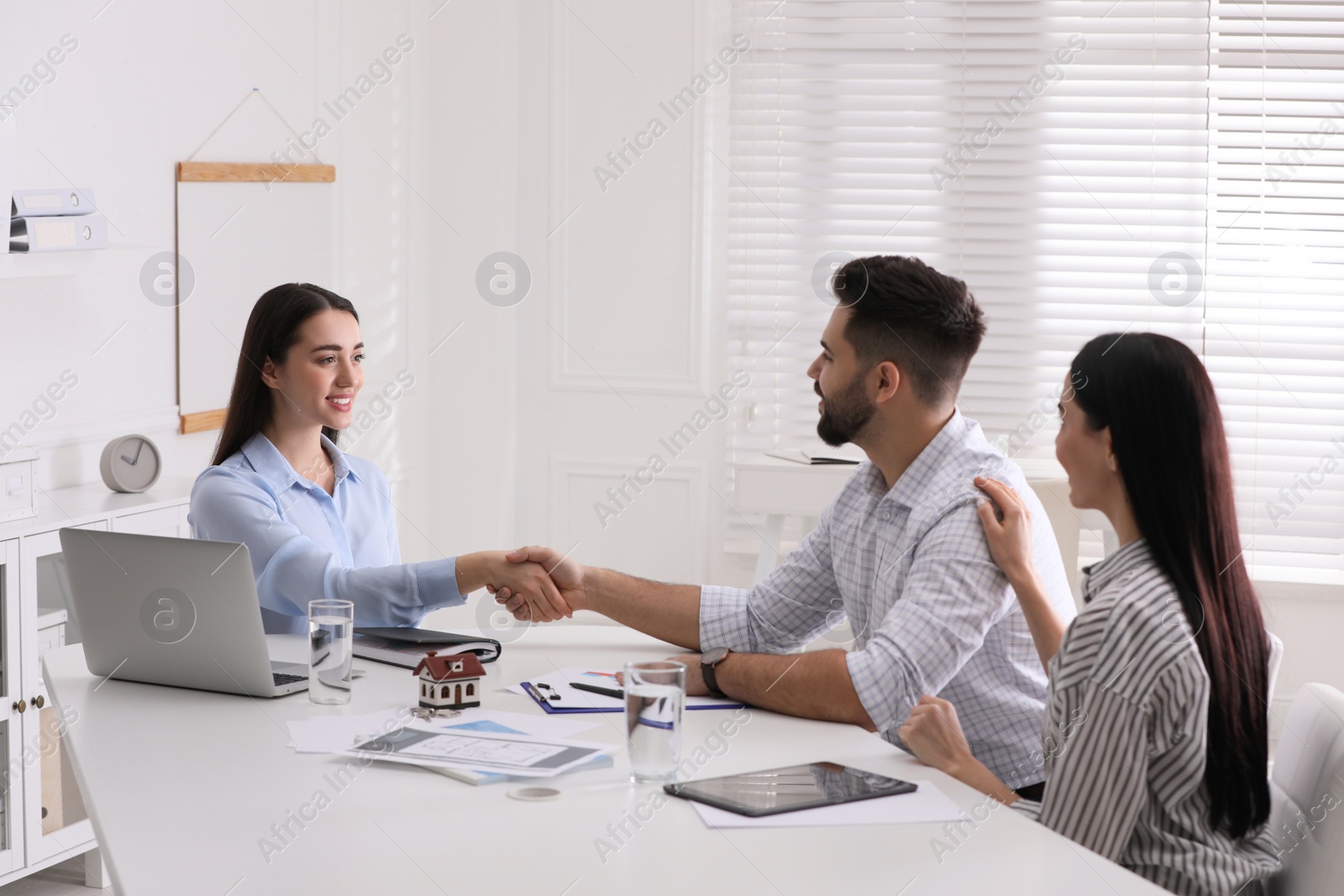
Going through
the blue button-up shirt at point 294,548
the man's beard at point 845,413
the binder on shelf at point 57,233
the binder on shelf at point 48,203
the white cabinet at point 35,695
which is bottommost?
the white cabinet at point 35,695

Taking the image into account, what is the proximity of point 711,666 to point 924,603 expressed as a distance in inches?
11.9

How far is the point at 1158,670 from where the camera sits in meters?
1.38

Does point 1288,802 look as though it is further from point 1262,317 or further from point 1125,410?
point 1262,317

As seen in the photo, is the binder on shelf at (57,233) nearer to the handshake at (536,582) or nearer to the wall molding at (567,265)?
the handshake at (536,582)

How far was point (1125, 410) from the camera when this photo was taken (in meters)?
1.52

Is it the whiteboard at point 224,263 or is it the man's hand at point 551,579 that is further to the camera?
the whiteboard at point 224,263

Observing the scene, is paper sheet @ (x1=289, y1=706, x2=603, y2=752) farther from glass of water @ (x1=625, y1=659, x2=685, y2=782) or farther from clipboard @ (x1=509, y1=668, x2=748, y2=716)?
glass of water @ (x1=625, y1=659, x2=685, y2=782)

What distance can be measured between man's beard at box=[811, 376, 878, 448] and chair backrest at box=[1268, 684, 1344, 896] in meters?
0.75

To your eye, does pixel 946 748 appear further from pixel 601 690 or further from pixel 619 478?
pixel 619 478

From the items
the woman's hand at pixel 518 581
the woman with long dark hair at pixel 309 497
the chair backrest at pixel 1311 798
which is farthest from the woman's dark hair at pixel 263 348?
the chair backrest at pixel 1311 798

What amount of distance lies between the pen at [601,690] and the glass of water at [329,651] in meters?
0.31

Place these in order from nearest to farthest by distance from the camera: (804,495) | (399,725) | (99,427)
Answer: (399,725) < (99,427) < (804,495)

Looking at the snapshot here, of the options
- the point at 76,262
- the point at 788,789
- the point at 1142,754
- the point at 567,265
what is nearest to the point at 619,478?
the point at 567,265

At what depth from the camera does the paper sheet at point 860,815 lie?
1.34 metres
